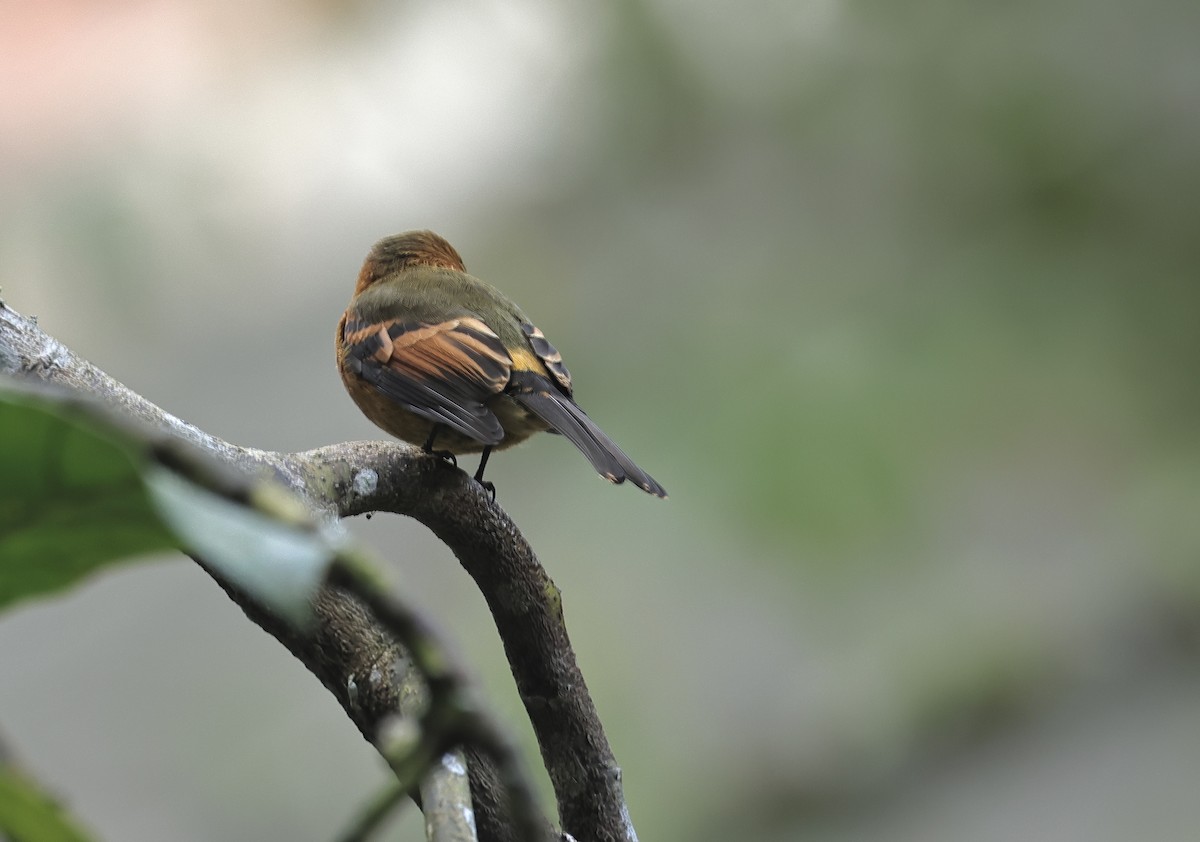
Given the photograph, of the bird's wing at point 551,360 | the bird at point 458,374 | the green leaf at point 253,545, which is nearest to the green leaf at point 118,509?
the green leaf at point 253,545

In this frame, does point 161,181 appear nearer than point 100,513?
No

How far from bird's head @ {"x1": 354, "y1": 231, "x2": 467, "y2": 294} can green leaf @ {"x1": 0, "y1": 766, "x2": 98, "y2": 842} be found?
2.27 metres

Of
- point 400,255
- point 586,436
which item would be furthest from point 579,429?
point 400,255

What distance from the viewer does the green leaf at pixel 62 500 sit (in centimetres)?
39

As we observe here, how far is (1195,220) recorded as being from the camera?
18.4ft

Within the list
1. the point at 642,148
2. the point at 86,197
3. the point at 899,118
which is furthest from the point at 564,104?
the point at 86,197

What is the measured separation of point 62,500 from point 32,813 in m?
0.11

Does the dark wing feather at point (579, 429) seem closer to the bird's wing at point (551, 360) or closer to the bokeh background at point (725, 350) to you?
the bird's wing at point (551, 360)

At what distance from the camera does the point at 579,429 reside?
84.1 inches

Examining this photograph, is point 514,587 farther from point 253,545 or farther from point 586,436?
point 253,545

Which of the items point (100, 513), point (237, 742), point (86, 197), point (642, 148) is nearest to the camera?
point (100, 513)

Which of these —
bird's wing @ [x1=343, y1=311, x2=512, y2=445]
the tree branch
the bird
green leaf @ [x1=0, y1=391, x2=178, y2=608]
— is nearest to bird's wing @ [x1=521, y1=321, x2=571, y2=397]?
the bird

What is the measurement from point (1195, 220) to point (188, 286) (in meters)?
4.52

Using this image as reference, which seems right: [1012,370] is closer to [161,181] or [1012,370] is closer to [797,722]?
[797,722]
